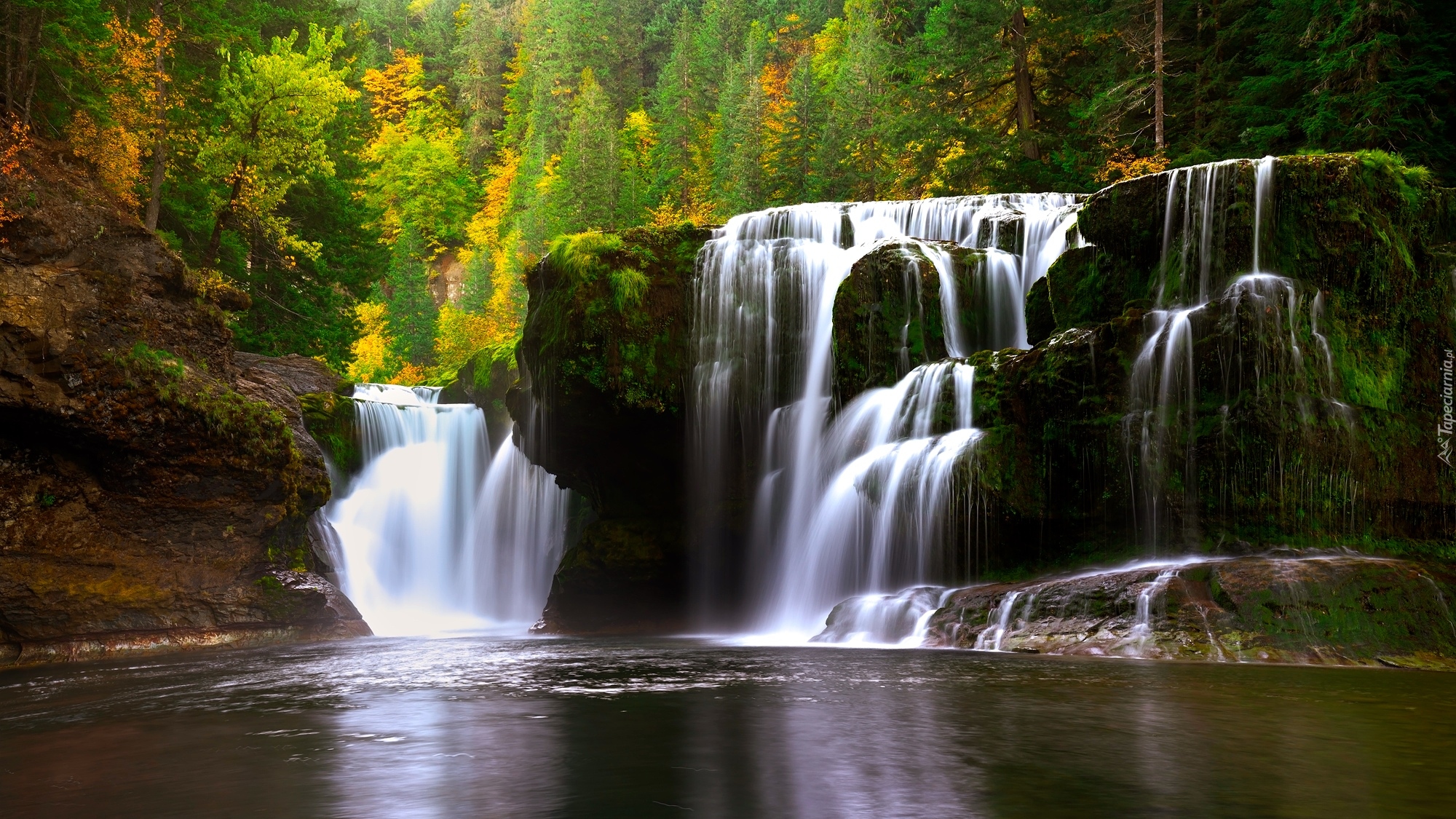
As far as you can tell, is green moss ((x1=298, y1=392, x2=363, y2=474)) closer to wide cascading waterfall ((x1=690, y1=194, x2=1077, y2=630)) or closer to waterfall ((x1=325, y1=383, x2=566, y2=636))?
waterfall ((x1=325, y1=383, x2=566, y2=636))

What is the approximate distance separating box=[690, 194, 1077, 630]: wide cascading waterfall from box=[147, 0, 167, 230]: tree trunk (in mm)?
11773

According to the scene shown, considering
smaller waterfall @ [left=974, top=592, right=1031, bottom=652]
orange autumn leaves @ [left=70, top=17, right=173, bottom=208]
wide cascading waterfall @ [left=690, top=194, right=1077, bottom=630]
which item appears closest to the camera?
smaller waterfall @ [left=974, top=592, right=1031, bottom=652]

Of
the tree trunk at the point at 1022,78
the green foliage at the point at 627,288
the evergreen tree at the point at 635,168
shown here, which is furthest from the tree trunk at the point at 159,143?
the evergreen tree at the point at 635,168

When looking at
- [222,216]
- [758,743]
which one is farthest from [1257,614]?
[222,216]

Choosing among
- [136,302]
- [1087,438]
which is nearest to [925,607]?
[1087,438]

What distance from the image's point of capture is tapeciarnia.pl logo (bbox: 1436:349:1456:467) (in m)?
12.9

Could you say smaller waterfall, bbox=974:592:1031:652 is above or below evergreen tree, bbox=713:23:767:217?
below

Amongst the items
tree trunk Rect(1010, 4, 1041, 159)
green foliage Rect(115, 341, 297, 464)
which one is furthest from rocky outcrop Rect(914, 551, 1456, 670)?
tree trunk Rect(1010, 4, 1041, 159)

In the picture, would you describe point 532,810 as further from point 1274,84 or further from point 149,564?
point 1274,84

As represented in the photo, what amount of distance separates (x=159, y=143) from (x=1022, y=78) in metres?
24.3

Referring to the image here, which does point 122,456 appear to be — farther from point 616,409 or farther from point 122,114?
point 616,409

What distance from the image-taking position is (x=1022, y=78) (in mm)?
30844

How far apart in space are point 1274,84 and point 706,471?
53.6 feet

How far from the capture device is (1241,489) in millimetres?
12602
